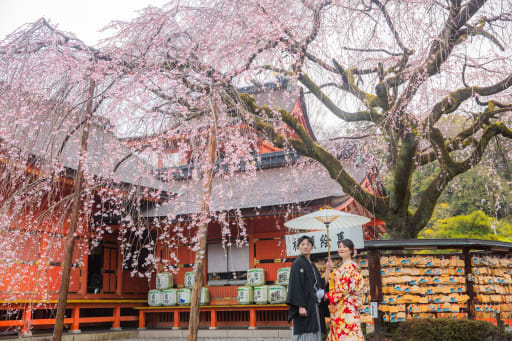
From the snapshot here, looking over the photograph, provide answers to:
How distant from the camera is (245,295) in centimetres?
1173

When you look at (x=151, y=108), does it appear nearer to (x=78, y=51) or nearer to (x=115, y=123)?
(x=115, y=123)

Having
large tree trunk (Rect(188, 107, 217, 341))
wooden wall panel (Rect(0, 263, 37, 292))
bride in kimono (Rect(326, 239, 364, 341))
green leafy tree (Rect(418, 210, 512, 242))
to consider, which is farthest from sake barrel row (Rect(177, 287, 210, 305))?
green leafy tree (Rect(418, 210, 512, 242))

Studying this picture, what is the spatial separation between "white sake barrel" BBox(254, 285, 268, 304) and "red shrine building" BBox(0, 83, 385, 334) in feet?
0.51

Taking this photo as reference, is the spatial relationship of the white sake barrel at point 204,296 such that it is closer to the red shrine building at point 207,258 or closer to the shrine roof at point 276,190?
the red shrine building at point 207,258

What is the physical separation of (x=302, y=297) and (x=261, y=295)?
659cm

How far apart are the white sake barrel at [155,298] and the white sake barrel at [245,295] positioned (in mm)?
2591

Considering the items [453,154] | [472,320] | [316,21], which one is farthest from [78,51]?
[453,154]

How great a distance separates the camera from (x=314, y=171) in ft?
43.1

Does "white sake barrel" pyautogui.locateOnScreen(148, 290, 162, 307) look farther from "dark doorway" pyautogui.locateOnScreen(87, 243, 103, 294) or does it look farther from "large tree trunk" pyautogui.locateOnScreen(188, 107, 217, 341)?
"large tree trunk" pyautogui.locateOnScreen(188, 107, 217, 341)

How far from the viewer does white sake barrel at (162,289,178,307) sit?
1281 cm

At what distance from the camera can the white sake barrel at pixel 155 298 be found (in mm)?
13055

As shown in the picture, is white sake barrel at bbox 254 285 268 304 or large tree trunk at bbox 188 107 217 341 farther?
white sake barrel at bbox 254 285 268 304

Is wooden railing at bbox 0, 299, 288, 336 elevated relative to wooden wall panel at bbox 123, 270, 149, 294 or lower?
lower

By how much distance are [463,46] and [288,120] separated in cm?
312
